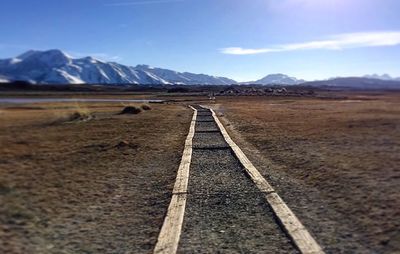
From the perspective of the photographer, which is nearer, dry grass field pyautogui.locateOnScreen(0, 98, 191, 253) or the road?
the road

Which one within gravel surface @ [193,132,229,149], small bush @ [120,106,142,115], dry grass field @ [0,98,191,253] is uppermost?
dry grass field @ [0,98,191,253]

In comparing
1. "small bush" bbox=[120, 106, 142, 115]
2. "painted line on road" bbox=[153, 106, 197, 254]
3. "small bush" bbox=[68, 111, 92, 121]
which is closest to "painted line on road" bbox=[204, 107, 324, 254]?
"painted line on road" bbox=[153, 106, 197, 254]

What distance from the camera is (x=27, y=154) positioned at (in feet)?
52.3

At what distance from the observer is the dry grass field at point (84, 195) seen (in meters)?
6.83

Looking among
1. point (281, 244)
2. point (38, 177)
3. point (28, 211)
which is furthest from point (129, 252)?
point (38, 177)

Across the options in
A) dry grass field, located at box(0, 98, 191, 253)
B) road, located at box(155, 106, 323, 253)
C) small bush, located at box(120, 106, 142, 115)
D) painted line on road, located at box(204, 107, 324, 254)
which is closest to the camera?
painted line on road, located at box(204, 107, 324, 254)

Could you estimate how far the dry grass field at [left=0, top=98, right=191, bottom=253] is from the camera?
6.83 m

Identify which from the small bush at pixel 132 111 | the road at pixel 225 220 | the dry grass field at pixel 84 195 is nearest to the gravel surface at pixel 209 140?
the dry grass field at pixel 84 195

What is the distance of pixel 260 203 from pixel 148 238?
2.95m

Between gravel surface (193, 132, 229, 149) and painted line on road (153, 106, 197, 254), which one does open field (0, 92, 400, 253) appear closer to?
painted line on road (153, 106, 197, 254)

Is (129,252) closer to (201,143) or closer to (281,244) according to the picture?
(281,244)

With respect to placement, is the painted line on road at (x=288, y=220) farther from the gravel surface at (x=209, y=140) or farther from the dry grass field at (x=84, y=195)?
the gravel surface at (x=209, y=140)

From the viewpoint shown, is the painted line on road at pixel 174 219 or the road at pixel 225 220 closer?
the painted line on road at pixel 174 219

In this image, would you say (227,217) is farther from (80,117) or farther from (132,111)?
(132,111)
